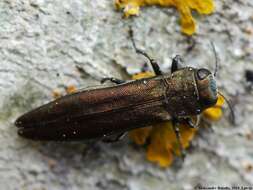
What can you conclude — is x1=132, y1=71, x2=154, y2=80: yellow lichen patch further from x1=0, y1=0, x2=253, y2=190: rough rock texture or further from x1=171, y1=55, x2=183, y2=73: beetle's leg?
x1=171, y1=55, x2=183, y2=73: beetle's leg

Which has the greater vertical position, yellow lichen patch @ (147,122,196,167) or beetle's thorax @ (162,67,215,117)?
beetle's thorax @ (162,67,215,117)

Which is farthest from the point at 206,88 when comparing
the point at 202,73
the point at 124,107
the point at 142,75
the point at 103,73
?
the point at 103,73

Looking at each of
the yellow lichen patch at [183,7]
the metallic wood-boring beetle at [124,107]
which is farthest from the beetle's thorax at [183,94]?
the yellow lichen patch at [183,7]

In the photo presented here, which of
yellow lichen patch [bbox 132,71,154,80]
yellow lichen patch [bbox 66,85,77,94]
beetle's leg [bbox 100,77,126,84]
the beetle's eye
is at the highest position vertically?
the beetle's eye

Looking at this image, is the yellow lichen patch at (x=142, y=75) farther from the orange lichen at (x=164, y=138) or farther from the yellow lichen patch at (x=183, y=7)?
the yellow lichen patch at (x=183, y=7)

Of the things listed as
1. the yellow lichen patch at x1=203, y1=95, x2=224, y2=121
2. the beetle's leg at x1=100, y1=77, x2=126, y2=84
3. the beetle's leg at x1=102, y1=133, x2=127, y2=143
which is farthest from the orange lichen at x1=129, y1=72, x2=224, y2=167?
the beetle's leg at x1=100, y1=77, x2=126, y2=84

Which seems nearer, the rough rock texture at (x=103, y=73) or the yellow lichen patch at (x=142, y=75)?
the rough rock texture at (x=103, y=73)

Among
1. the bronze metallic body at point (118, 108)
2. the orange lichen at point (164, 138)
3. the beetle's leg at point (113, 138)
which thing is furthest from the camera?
the orange lichen at point (164, 138)
